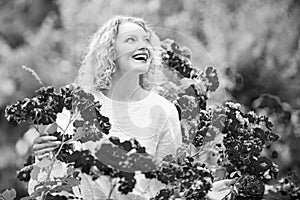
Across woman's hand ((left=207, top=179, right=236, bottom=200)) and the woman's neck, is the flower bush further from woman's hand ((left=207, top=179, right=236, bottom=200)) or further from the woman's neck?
the woman's neck

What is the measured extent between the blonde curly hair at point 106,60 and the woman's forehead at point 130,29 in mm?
16

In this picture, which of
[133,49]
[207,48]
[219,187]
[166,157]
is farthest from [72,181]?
[207,48]

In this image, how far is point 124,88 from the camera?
4.83 feet

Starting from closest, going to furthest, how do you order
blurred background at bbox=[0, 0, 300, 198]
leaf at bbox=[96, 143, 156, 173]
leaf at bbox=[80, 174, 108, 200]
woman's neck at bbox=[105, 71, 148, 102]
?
leaf at bbox=[96, 143, 156, 173] → leaf at bbox=[80, 174, 108, 200] → woman's neck at bbox=[105, 71, 148, 102] → blurred background at bbox=[0, 0, 300, 198]

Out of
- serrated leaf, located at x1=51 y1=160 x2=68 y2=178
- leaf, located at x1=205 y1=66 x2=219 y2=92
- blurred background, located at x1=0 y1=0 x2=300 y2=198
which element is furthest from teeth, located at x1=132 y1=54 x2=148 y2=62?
blurred background, located at x1=0 y1=0 x2=300 y2=198

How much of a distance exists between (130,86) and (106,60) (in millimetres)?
96

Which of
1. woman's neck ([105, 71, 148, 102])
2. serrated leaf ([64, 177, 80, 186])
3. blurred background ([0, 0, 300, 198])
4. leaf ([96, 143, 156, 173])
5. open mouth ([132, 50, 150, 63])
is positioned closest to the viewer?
leaf ([96, 143, 156, 173])

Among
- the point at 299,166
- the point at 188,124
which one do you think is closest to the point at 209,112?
the point at 188,124

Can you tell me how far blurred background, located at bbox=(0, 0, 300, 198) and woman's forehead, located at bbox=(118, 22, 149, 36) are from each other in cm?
114

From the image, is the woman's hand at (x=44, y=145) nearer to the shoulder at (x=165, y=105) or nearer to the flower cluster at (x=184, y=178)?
the flower cluster at (x=184, y=178)

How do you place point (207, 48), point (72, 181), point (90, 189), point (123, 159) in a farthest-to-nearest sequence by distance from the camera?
point (207, 48)
point (90, 189)
point (72, 181)
point (123, 159)

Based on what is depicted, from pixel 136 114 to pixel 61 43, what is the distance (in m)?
1.51

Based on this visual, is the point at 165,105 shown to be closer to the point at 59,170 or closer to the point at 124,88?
the point at 124,88

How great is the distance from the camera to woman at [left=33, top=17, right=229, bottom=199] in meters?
1.40
